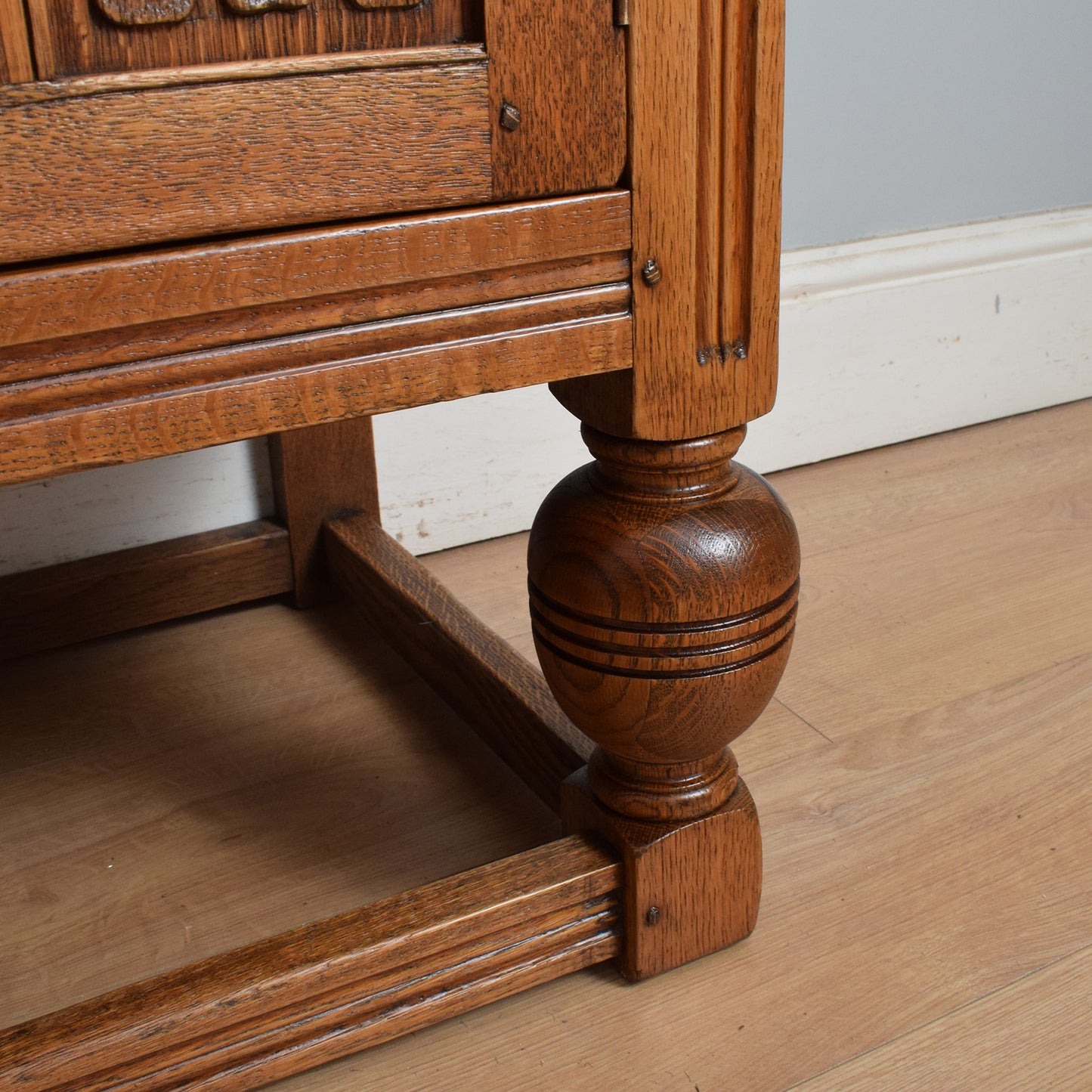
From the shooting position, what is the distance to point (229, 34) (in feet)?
1.36

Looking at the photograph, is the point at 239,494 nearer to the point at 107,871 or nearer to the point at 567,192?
the point at 107,871

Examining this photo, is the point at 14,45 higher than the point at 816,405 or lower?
higher

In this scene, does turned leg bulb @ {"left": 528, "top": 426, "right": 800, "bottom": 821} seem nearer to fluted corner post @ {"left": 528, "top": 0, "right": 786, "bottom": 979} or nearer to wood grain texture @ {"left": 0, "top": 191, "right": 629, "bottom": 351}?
fluted corner post @ {"left": 528, "top": 0, "right": 786, "bottom": 979}

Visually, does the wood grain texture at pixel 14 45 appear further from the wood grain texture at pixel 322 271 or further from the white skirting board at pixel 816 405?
the white skirting board at pixel 816 405

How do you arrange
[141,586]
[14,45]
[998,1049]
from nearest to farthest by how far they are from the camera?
[14,45]
[998,1049]
[141,586]

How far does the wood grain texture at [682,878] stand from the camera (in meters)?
0.63

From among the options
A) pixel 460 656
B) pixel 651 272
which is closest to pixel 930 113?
pixel 460 656

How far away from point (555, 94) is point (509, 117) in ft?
0.07

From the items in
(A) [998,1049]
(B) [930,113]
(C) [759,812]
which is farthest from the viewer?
(B) [930,113]

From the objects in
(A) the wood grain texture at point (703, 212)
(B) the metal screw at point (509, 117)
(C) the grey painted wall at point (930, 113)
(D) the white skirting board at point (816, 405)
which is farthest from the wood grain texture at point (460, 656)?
(C) the grey painted wall at point (930, 113)

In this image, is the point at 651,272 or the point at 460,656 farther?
the point at 460,656

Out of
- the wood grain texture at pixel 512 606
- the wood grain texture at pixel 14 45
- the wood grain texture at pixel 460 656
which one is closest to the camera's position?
the wood grain texture at pixel 14 45

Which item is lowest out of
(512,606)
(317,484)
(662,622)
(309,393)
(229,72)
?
(512,606)

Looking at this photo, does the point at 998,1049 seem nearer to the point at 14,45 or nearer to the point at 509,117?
the point at 509,117
